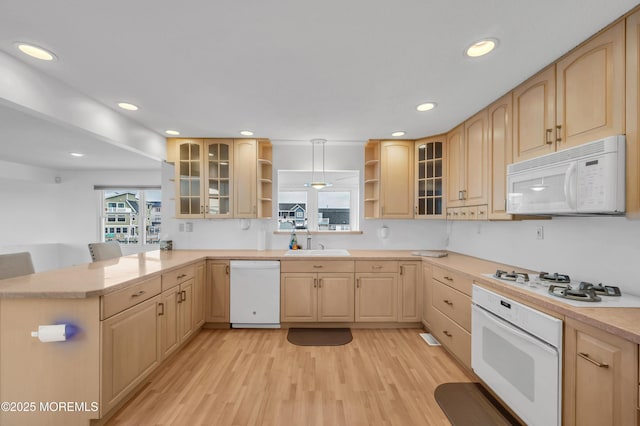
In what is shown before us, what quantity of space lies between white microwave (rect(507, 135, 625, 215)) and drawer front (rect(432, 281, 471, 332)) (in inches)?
35.1

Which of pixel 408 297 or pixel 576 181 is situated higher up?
pixel 576 181

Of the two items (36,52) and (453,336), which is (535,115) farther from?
(36,52)

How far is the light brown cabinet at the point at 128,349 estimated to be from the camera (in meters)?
1.66

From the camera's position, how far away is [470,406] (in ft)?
6.20

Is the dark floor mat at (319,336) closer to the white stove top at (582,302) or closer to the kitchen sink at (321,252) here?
the kitchen sink at (321,252)

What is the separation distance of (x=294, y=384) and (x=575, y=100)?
2.74 metres

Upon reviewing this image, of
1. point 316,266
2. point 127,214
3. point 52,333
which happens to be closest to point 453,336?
point 316,266

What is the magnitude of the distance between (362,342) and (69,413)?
7.72 feet

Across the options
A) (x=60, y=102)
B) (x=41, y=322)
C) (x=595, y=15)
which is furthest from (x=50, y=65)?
(x=595, y=15)

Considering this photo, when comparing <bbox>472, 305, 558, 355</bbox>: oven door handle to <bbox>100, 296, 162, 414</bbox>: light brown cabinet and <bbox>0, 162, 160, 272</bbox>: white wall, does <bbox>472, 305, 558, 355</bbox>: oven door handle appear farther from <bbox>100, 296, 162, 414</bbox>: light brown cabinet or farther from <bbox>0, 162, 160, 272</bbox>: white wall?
<bbox>0, 162, 160, 272</bbox>: white wall

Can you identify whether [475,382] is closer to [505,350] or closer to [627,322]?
[505,350]

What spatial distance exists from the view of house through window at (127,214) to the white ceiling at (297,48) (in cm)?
428

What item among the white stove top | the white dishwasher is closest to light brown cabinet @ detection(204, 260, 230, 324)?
the white dishwasher

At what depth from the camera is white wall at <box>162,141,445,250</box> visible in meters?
→ 3.73
